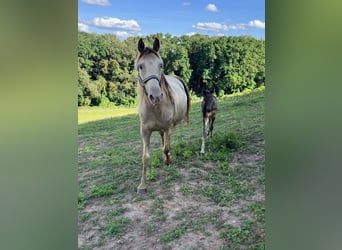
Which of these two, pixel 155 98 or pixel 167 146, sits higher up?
pixel 155 98

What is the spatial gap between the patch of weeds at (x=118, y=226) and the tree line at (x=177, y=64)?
61 centimetres

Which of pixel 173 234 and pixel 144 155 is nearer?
pixel 173 234

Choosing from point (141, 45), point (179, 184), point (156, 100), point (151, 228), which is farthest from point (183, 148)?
point (141, 45)

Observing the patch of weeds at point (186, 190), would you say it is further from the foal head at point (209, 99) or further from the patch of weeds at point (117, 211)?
the foal head at point (209, 99)

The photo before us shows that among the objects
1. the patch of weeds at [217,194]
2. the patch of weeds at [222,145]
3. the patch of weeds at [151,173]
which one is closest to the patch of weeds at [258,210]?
the patch of weeds at [217,194]

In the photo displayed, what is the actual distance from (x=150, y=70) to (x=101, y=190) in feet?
2.24

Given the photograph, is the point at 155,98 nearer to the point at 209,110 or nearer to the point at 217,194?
the point at 209,110

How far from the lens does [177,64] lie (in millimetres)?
1864

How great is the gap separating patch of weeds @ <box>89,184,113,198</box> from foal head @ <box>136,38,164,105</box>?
0.51m

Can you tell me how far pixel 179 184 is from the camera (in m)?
1.85

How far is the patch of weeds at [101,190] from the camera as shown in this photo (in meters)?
1.81

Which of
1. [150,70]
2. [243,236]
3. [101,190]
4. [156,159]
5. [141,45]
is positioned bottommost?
[243,236]

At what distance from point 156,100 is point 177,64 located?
0.23 meters
